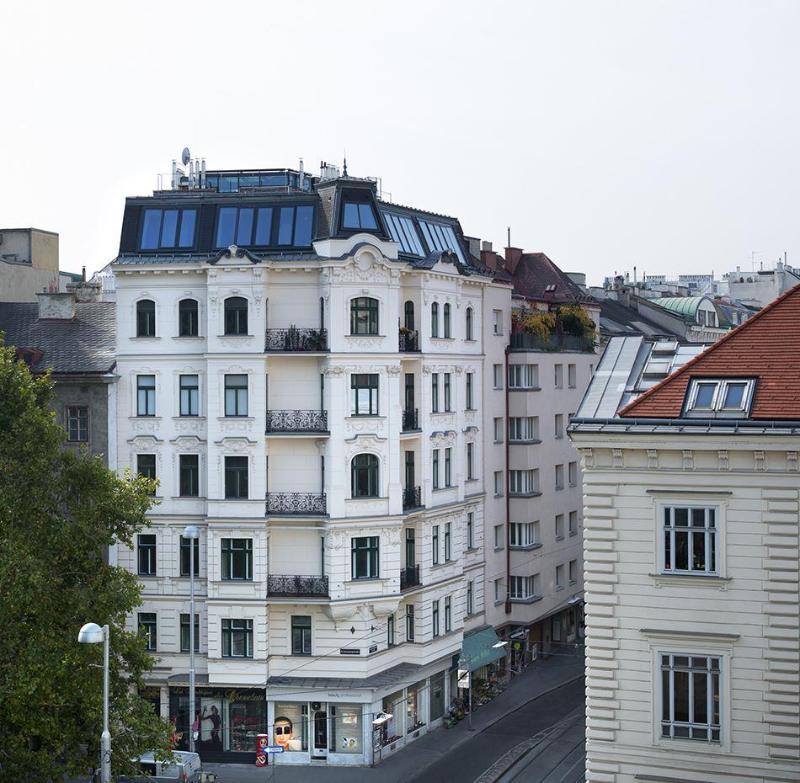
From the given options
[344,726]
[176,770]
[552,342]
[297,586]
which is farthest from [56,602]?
[552,342]

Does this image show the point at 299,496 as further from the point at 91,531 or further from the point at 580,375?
the point at 580,375

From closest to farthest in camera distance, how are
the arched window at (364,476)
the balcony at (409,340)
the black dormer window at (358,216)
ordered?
the arched window at (364,476) < the black dormer window at (358,216) < the balcony at (409,340)

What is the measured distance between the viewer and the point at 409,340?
183 feet

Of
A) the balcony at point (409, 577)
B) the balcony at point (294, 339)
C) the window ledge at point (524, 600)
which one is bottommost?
the window ledge at point (524, 600)

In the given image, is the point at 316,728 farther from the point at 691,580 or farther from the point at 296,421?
the point at 691,580

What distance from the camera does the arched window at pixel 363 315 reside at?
5291 cm

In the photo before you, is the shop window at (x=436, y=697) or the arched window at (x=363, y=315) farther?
the shop window at (x=436, y=697)

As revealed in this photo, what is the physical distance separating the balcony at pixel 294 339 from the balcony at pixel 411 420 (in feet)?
17.2

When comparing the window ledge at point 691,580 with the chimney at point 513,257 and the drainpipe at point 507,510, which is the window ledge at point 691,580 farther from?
the chimney at point 513,257

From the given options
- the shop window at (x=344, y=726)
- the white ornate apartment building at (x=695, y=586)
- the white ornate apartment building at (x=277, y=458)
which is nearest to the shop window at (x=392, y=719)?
the white ornate apartment building at (x=277, y=458)

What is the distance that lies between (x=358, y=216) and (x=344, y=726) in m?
Result: 20.3

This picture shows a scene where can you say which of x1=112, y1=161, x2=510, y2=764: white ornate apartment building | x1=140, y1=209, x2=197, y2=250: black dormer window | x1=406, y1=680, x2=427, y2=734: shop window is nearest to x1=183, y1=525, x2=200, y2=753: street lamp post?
x1=112, y1=161, x2=510, y2=764: white ornate apartment building

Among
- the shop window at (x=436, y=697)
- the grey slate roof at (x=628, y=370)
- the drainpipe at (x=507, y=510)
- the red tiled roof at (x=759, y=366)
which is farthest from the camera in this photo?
the drainpipe at (x=507, y=510)

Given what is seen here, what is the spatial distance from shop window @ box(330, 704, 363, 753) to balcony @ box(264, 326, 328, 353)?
14225mm
